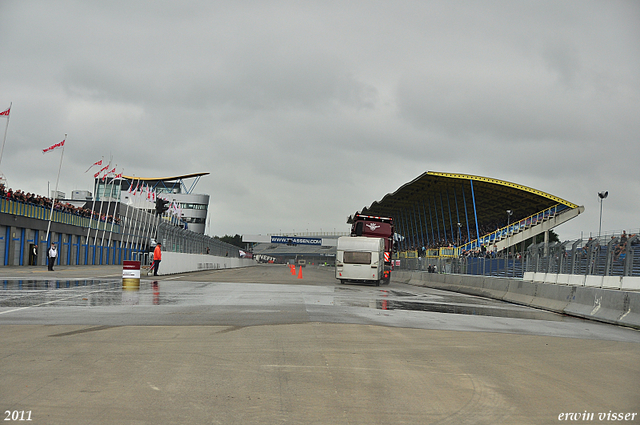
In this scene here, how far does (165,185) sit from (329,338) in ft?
474

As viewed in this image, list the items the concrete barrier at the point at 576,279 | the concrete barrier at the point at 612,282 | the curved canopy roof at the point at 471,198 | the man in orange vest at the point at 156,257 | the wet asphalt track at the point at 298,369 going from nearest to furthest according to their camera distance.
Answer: the wet asphalt track at the point at 298,369, the concrete barrier at the point at 612,282, the concrete barrier at the point at 576,279, the man in orange vest at the point at 156,257, the curved canopy roof at the point at 471,198

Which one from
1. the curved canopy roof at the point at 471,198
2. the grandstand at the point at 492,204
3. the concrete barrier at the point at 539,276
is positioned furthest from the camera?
the curved canopy roof at the point at 471,198

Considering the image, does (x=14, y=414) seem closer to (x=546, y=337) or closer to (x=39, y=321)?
(x=39, y=321)

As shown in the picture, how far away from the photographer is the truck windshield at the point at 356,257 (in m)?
34.9

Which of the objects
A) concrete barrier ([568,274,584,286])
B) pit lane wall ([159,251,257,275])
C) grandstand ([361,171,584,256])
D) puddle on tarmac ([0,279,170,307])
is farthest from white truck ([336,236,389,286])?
grandstand ([361,171,584,256])

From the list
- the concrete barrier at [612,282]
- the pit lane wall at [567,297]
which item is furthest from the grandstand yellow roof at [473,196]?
the concrete barrier at [612,282]

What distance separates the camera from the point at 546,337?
11.4 meters

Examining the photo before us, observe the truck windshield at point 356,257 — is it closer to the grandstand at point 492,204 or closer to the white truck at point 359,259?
the white truck at point 359,259

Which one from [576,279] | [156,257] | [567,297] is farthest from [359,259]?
[567,297]

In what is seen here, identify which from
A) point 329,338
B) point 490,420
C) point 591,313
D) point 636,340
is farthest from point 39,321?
point 591,313

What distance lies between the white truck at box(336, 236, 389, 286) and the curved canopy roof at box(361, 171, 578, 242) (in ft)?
87.5

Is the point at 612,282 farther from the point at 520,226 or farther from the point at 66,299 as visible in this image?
the point at 520,226

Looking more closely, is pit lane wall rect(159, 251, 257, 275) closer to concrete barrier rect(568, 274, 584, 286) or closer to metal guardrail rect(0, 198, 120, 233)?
metal guardrail rect(0, 198, 120, 233)

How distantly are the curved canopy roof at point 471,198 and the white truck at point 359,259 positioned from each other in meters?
26.7
